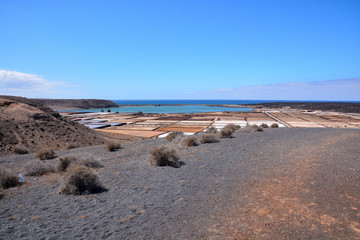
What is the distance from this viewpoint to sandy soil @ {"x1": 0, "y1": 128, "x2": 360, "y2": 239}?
5.08 m

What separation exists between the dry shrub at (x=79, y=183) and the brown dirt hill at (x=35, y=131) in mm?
14728

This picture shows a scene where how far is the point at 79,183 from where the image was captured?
771cm

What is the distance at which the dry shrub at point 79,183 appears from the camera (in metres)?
7.53

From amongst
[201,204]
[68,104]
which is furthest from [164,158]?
[68,104]

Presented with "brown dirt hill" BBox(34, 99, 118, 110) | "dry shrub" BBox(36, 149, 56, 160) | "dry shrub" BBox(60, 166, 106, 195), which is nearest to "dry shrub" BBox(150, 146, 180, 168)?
"dry shrub" BBox(60, 166, 106, 195)

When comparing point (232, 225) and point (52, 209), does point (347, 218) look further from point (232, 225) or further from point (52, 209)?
point (52, 209)

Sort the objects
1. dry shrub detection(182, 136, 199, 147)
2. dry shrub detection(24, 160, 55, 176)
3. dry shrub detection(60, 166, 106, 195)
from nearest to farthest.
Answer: dry shrub detection(60, 166, 106, 195) → dry shrub detection(24, 160, 55, 176) → dry shrub detection(182, 136, 199, 147)

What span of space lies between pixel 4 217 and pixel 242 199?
6551 millimetres

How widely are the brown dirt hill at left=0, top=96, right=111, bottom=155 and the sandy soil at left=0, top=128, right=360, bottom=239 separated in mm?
14565

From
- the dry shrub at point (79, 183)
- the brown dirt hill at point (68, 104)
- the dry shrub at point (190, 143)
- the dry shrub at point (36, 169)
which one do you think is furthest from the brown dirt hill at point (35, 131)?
the brown dirt hill at point (68, 104)

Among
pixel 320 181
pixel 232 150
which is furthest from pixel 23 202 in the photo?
pixel 232 150

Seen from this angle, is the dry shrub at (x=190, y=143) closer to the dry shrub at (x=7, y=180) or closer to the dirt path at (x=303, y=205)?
the dirt path at (x=303, y=205)

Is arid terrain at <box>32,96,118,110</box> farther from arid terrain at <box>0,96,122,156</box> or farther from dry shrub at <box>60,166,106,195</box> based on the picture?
dry shrub at <box>60,166,106,195</box>

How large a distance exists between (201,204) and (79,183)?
4.28 m
